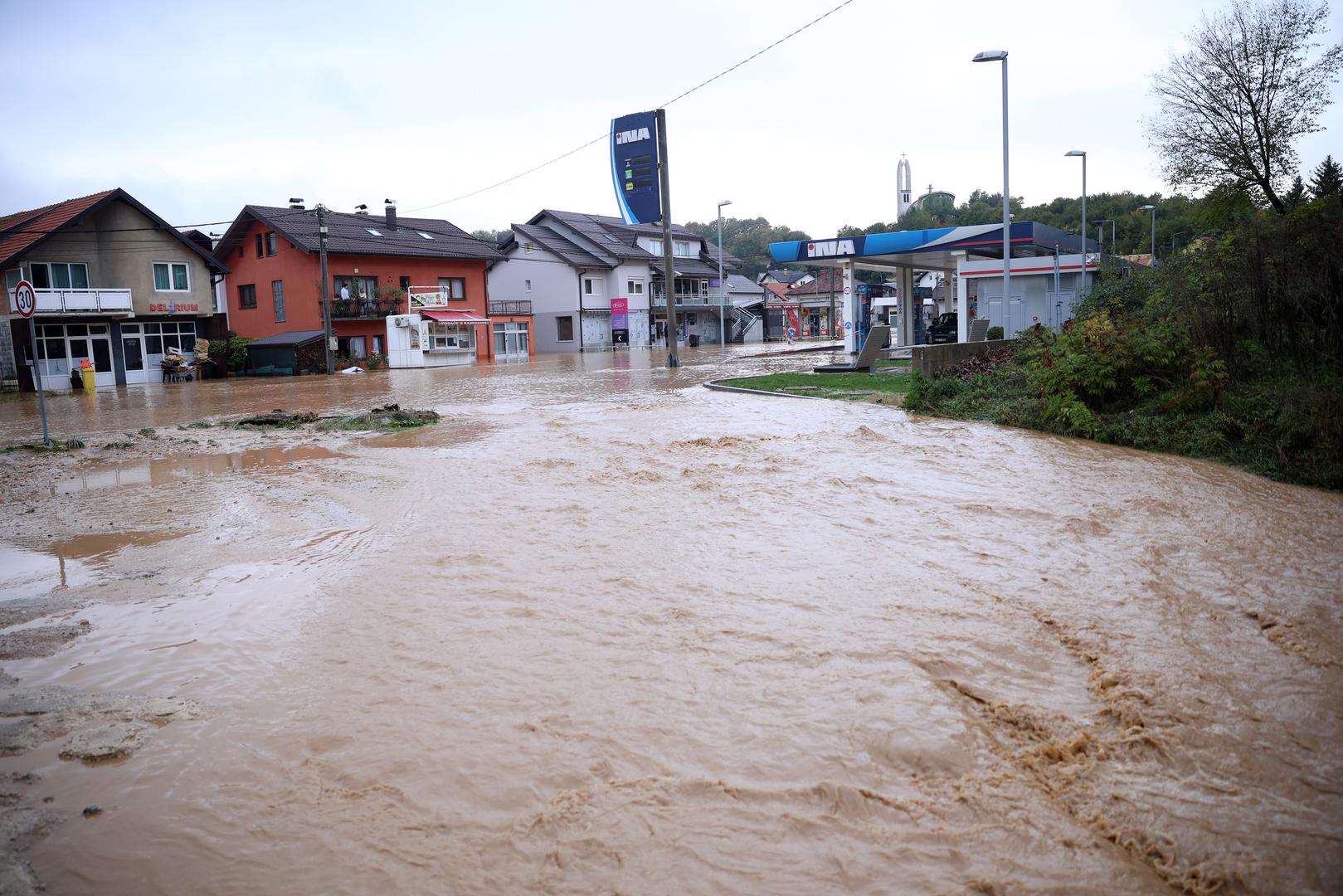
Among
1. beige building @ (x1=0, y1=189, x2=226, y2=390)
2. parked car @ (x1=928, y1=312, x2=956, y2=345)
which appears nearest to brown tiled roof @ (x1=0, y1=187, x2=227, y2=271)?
beige building @ (x1=0, y1=189, x2=226, y2=390)

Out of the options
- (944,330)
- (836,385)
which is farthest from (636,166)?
(836,385)

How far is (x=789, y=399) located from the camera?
1964cm

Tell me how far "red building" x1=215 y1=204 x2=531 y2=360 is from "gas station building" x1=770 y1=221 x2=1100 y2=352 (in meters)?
20.0

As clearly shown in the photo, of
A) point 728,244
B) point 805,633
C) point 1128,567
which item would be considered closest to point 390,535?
point 805,633

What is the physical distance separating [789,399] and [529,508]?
10.8 meters

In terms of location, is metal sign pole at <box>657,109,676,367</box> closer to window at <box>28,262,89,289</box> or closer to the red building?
the red building

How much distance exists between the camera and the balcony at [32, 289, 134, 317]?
120 feet

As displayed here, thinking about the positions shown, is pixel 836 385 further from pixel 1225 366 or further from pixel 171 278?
pixel 171 278

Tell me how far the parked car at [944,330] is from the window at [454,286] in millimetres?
25475

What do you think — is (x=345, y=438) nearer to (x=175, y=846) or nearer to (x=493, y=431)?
(x=493, y=431)

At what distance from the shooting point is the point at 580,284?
198 ft

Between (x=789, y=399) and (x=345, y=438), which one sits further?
(x=789, y=399)

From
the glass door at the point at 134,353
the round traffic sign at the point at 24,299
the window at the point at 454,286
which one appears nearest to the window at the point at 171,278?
the glass door at the point at 134,353

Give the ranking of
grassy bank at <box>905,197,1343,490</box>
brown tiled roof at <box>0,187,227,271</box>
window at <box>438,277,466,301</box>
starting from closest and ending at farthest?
1. grassy bank at <box>905,197,1343,490</box>
2. brown tiled roof at <box>0,187,227,271</box>
3. window at <box>438,277,466,301</box>
